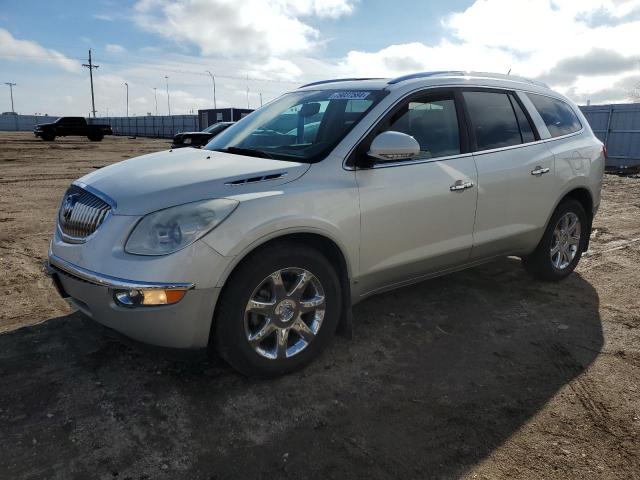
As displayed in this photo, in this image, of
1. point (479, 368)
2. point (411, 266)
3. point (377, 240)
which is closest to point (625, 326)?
point (479, 368)

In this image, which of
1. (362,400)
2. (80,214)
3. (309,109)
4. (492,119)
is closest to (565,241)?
(492,119)

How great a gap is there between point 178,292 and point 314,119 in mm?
1781

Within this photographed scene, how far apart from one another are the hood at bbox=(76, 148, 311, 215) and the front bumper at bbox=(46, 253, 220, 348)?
0.39 meters

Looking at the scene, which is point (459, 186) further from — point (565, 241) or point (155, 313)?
point (155, 313)

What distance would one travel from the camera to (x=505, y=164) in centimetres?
405

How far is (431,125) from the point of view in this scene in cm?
372

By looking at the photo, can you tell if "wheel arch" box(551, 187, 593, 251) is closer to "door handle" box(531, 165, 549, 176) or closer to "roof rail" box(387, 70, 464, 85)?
"door handle" box(531, 165, 549, 176)

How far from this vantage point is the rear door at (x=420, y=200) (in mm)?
3293

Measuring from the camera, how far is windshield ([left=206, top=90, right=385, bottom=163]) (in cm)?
333

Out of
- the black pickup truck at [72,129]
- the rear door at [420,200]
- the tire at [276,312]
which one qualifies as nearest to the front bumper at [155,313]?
the tire at [276,312]

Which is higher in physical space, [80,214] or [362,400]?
[80,214]

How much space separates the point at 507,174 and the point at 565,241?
1.35 metres

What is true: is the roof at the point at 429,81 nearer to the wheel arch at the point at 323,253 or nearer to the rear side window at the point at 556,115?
the rear side window at the point at 556,115

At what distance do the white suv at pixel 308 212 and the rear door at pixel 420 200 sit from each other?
0.01m
